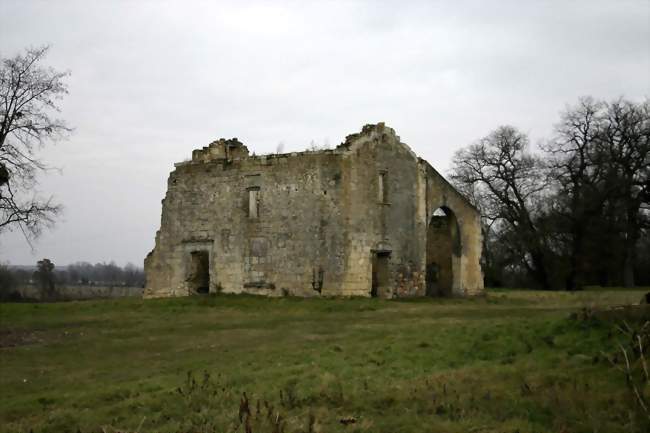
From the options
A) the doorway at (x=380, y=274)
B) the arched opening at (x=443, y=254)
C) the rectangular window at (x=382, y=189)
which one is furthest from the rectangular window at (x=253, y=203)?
the arched opening at (x=443, y=254)

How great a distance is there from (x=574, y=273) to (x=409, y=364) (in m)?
31.0

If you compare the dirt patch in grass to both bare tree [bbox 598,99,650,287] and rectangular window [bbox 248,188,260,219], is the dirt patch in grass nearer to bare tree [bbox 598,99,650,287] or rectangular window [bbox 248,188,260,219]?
rectangular window [bbox 248,188,260,219]

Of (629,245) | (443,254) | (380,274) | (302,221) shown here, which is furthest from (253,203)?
(629,245)

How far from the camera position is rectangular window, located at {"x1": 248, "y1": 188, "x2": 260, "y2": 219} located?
24406 mm

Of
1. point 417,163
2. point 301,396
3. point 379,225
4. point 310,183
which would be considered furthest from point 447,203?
point 301,396

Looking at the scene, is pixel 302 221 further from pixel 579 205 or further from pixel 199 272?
pixel 579 205

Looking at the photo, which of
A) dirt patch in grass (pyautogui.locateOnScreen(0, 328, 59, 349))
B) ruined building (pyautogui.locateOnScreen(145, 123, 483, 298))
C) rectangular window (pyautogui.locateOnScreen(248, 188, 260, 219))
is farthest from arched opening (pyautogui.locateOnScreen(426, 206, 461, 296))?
dirt patch in grass (pyautogui.locateOnScreen(0, 328, 59, 349))

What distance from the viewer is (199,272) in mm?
26500

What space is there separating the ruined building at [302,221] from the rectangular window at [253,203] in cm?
4

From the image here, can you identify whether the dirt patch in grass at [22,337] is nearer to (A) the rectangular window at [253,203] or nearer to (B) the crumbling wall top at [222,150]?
(A) the rectangular window at [253,203]

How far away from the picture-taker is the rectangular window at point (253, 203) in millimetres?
24406

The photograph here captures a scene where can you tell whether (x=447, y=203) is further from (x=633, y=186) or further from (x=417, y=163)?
(x=633, y=186)

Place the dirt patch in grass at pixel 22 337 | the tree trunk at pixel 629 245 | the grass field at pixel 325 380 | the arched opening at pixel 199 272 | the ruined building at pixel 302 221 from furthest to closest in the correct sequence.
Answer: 1. the tree trunk at pixel 629 245
2. the arched opening at pixel 199 272
3. the ruined building at pixel 302 221
4. the dirt patch in grass at pixel 22 337
5. the grass field at pixel 325 380

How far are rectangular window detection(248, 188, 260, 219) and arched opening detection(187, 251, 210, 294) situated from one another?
3038mm
